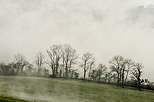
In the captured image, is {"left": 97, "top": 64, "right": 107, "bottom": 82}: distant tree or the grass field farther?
{"left": 97, "top": 64, "right": 107, "bottom": 82}: distant tree

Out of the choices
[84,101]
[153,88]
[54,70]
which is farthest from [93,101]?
[54,70]

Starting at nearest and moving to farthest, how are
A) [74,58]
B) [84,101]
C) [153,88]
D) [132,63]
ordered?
[84,101], [153,88], [132,63], [74,58]

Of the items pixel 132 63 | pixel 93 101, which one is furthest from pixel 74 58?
pixel 93 101

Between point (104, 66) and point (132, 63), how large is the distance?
20.0 meters

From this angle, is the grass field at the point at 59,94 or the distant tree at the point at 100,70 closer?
the grass field at the point at 59,94

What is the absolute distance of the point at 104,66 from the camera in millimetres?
109875

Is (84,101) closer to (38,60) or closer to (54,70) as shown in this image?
(54,70)

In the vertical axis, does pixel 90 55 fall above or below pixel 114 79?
above

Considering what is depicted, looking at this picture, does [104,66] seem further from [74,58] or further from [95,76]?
[74,58]

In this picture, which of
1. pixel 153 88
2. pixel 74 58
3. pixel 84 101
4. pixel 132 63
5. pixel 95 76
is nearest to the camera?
pixel 84 101

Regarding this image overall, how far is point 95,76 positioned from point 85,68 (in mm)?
10571

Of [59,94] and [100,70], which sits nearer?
[59,94]

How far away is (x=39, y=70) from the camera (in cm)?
10269

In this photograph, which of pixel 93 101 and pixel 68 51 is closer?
pixel 93 101
